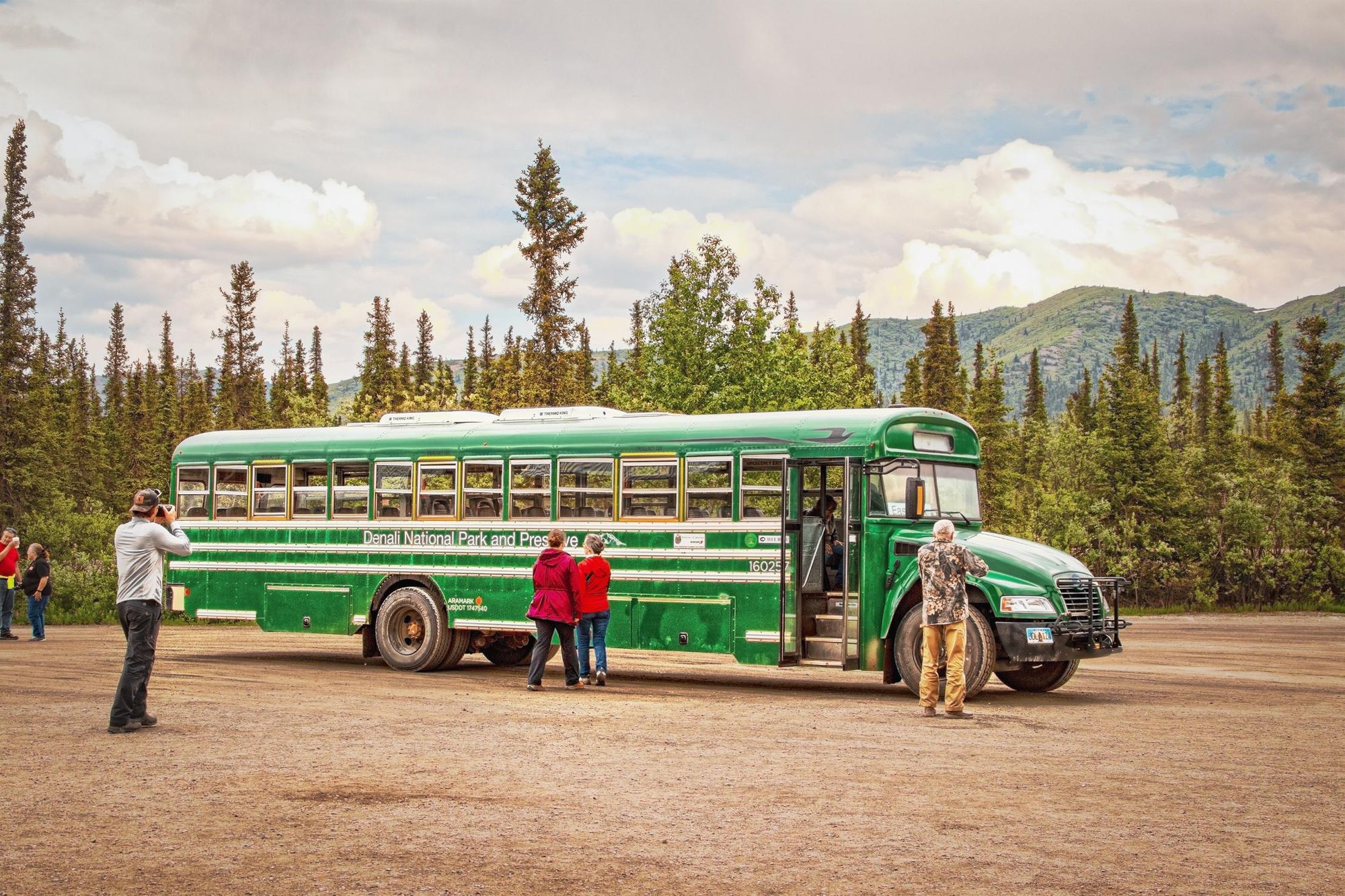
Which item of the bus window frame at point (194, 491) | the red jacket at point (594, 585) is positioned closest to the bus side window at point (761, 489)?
the red jacket at point (594, 585)

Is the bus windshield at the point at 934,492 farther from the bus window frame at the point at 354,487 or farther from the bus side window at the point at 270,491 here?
the bus side window at the point at 270,491

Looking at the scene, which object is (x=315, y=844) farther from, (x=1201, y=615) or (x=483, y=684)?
(x=1201, y=615)

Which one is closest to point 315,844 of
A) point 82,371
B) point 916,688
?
point 916,688

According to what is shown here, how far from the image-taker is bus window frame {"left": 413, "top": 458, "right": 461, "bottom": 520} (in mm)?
19453

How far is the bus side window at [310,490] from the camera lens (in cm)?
2053

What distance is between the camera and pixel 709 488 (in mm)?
17312

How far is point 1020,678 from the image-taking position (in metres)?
16.9

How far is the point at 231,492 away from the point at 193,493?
2.86 feet

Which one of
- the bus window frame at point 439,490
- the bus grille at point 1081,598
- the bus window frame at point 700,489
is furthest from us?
the bus window frame at point 439,490

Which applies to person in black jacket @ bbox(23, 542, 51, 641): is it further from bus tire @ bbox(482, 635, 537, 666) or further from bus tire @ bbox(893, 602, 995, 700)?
bus tire @ bbox(893, 602, 995, 700)

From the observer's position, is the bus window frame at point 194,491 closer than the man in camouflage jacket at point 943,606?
No

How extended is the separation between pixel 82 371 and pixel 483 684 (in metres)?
146

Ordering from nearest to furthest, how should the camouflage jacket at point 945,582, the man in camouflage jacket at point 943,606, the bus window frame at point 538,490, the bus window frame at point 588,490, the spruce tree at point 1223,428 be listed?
the man in camouflage jacket at point 943,606
the camouflage jacket at point 945,582
the bus window frame at point 588,490
the bus window frame at point 538,490
the spruce tree at point 1223,428

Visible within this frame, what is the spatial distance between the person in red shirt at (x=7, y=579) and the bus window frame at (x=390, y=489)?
1104cm
